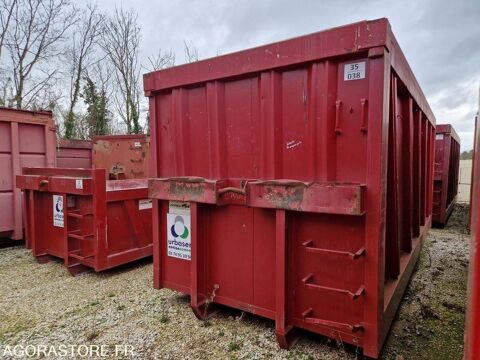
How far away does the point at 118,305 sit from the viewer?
9.93 ft

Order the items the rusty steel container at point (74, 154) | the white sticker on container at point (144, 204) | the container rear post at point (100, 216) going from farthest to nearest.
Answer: the rusty steel container at point (74, 154) < the white sticker on container at point (144, 204) < the container rear post at point (100, 216)

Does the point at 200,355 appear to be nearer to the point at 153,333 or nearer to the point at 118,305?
the point at 153,333

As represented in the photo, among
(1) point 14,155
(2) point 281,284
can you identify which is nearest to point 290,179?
(2) point 281,284

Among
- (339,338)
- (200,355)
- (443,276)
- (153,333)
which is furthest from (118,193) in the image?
(443,276)

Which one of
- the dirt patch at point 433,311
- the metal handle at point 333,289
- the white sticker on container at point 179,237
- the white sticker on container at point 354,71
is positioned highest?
the white sticker on container at point 354,71

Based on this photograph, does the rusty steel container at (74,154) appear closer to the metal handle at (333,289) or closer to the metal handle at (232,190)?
the metal handle at (232,190)

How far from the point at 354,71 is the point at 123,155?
6.22 m

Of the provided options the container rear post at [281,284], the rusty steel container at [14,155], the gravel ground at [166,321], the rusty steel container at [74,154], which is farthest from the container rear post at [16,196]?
the container rear post at [281,284]

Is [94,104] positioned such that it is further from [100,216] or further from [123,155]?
[100,216]

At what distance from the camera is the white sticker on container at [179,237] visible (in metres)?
2.80

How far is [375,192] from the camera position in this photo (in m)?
1.92

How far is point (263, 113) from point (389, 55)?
91cm

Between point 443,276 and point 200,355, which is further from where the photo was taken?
point 443,276

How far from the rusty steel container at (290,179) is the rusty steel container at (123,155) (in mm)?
4257
